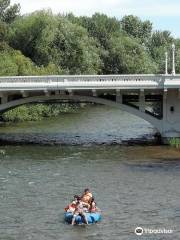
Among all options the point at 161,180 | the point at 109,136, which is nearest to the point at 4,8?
the point at 109,136

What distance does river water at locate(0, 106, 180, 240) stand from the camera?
27906 mm

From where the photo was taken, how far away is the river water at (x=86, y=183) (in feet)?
91.6

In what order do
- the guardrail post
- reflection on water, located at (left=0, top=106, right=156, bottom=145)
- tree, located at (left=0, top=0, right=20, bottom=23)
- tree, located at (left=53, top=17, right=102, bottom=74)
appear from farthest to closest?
tree, located at (left=0, top=0, right=20, bottom=23)
tree, located at (left=53, top=17, right=102, bottom=74)
reflection on water, located at (left=0, top=106, right=156, bottom=145)
the guardrail post

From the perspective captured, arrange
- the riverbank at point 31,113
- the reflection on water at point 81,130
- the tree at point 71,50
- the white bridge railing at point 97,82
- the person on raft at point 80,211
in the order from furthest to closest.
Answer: the tree at point 71,50 < the riverbank at point 31,113 < the reflection on water at point 81,130 < the white bridge railing at point 97,82 < the person on raft at point 80,211

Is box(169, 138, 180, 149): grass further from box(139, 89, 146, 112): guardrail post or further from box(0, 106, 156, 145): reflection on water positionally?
box(0, 106, 156, 145): reflection on water

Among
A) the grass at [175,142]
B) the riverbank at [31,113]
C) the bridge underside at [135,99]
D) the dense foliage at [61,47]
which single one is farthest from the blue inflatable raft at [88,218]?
the dense foliage at [61,47]

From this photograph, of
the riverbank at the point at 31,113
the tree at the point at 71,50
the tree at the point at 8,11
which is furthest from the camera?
the tree at the point at 8,11

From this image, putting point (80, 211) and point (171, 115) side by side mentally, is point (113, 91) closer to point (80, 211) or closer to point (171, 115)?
point (171, 115)

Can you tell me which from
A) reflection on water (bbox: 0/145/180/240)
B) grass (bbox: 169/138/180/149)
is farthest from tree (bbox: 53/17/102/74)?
grass (bbox: 169/138/180/149)

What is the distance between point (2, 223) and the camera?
28516 mm

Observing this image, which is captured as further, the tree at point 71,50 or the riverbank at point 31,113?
the tree at point 71,50

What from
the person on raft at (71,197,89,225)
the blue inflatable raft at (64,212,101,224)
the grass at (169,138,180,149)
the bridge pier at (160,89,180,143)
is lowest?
the blue inflatable raft at (64,212,101,224)

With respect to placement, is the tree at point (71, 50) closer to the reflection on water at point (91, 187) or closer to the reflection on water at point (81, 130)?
the reflection on water at point (81, 130)

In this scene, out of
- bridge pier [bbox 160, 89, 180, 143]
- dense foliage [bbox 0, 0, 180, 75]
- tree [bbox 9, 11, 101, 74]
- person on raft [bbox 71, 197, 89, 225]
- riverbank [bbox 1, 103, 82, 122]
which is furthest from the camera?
tree [bbox 9, 11, 101, 74]
